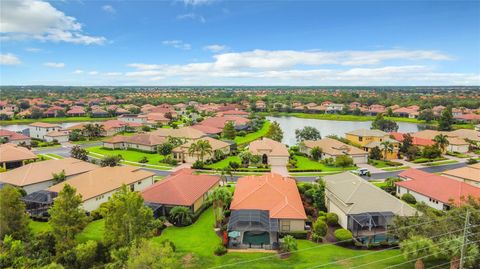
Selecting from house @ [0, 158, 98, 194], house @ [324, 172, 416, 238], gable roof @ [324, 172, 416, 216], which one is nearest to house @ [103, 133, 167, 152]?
house @ [0, 158, 98, 194]

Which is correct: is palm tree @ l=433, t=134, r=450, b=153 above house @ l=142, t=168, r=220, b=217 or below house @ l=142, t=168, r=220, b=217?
above

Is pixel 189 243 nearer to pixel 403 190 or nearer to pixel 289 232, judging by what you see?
pixel 289 232

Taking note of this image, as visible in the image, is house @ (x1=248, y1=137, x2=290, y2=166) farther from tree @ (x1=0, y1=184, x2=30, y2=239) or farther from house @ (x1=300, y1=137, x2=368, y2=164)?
tree @ (x1=0, y1=184, x2=30, y2=239)

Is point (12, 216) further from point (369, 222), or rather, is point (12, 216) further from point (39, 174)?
point (369, 222)

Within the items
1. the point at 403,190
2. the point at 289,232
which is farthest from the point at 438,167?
the point at 289,232

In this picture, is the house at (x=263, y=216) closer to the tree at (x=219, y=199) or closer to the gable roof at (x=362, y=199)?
the tree at (x=219, y=199)

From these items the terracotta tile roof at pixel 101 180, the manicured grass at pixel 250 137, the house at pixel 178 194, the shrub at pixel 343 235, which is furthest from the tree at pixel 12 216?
the manicured grass at pixel 250 137
